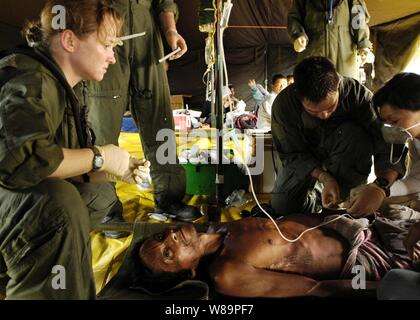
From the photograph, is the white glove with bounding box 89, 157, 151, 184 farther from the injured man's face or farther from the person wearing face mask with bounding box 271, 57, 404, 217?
the person wearing face mask with bounding box 271, 57, 404, 217

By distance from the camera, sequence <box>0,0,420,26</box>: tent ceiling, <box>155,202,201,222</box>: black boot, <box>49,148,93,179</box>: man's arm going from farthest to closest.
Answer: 1. <box>0,0,420,26</box>: tent ceiling
2. <box>155,202,201,222</box>: black boot
3. <box>49,148,93,179</box>: man's arm

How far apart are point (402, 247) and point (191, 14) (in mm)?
6413

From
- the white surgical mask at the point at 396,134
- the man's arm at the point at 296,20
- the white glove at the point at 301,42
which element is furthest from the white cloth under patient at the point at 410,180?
the man's arm at the point at 296,20

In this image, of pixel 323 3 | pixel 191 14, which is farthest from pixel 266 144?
pixel 191 14

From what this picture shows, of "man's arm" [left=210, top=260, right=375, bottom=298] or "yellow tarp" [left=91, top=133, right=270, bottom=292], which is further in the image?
"yellow tarp" [left=91, top=133, right=270, bottom=292]

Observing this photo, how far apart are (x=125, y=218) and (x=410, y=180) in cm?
189

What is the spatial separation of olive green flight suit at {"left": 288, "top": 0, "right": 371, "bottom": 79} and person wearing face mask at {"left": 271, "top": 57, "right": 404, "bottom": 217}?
0.91 meters

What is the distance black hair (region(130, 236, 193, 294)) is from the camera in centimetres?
170

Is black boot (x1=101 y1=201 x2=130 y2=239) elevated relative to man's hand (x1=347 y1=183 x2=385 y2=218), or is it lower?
lower

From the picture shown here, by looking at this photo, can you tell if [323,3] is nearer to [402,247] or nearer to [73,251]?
[402,247]

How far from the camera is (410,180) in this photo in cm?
204

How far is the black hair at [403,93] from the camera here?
182 cm

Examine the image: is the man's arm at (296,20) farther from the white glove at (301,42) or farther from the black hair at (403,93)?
the black hair at (403,93)

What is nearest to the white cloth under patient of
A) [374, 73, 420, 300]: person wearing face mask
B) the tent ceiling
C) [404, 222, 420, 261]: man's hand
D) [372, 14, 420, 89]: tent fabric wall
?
[374, 73, 420, 300]: person wearing face mask
